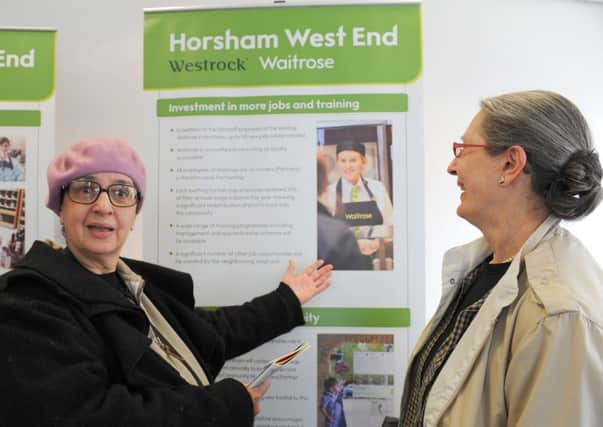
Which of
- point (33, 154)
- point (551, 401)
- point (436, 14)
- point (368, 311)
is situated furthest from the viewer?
point (436, 14)

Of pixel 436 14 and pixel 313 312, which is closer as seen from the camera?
pixel 313 312

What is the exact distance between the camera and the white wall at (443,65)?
2.55 metres

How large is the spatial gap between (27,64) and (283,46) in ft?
3.61

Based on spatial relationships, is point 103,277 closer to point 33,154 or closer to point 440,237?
point 33,154

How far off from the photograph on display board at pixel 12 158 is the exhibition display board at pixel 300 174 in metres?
0.60

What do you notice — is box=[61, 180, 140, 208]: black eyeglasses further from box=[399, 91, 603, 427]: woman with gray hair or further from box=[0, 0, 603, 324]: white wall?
box=[0, 0, 603, 324]: white wall

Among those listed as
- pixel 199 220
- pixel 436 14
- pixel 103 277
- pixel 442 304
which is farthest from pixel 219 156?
pixel 436 14

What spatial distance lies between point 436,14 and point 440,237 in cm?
121

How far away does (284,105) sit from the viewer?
1.88m

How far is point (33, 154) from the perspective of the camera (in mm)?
2070

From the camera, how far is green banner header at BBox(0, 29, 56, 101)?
79.8 inches

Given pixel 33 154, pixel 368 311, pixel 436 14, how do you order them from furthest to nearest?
pixel 436 14 < pixel 33 154 < pixel 368 311

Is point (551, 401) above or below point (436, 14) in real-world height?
below

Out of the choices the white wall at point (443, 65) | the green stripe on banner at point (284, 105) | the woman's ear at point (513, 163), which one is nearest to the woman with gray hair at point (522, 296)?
the woman's ear at point (513, 163)
